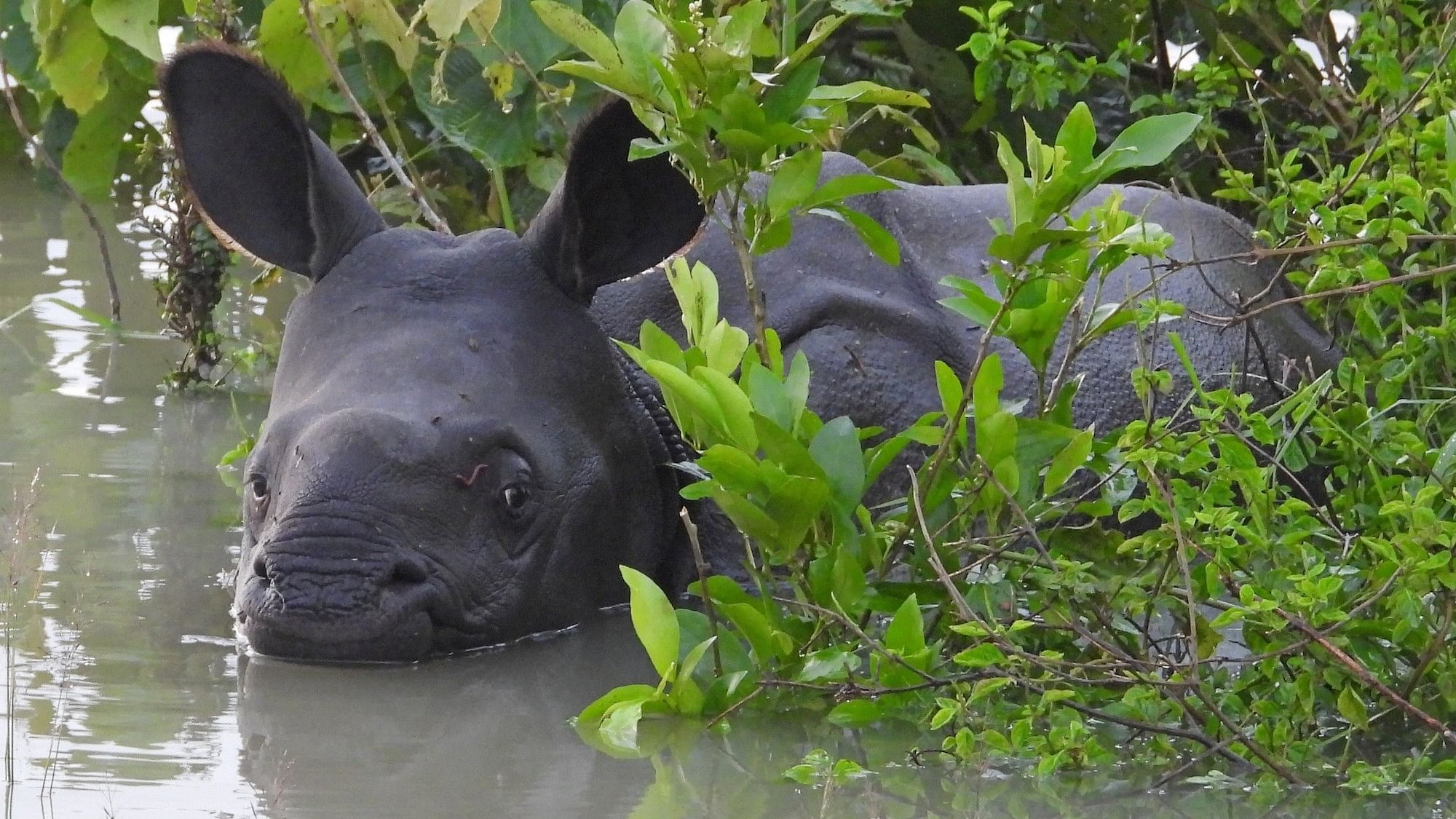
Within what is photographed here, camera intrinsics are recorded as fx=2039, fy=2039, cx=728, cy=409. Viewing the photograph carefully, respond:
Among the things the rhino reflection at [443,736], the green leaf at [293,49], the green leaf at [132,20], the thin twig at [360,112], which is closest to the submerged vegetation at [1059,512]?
the rhino reflection at [443,736]

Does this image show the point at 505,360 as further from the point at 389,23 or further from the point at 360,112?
the point at 389,23

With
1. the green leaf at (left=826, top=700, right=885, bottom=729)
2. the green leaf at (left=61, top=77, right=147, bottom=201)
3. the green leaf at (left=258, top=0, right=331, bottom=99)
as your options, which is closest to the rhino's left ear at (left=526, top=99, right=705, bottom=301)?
the green leaf at (left=826, top=700, right=885, bottom=729)

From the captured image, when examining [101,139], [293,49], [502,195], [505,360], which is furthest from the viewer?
[101,139]

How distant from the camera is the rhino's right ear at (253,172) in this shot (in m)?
4.02

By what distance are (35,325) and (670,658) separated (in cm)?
370

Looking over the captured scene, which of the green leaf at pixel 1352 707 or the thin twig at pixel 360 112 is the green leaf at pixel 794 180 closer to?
the green leaf at pixel 1352 707

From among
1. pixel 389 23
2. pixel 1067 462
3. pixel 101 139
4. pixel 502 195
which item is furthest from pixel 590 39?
pixel 101 139

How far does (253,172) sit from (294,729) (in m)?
1.37

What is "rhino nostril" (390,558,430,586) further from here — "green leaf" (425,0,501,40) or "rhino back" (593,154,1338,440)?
"green leaf" (425,0,501,40)

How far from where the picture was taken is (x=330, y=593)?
11.1ft

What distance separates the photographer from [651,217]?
3.97 metres

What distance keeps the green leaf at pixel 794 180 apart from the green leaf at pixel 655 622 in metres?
0.62

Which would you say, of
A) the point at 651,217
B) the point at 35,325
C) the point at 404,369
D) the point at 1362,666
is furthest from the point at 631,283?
the point at 35,325

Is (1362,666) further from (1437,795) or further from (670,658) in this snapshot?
(670,658)
